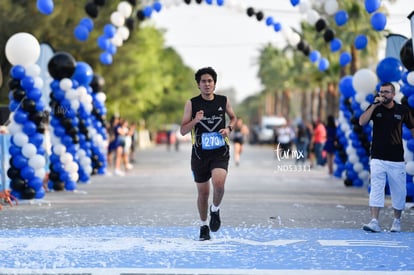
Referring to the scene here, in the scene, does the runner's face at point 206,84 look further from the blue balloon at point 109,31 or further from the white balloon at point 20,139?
the blue balloon at point 109,31

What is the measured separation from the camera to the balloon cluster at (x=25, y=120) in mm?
15078

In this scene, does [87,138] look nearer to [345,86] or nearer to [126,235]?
[345,86]

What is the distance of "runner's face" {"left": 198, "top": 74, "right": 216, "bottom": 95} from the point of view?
927cm

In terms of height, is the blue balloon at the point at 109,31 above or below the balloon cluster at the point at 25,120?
above

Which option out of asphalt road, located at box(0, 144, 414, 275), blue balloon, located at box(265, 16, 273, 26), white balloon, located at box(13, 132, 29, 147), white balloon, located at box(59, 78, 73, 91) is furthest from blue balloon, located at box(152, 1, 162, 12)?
white balloon, located at box(13, 132, 29, 147)

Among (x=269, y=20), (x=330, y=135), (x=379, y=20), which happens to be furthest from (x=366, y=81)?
(x=269, y=20)

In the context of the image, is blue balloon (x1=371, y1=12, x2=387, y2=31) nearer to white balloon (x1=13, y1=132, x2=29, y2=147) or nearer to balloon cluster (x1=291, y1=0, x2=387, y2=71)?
balloon cluster (x1=291, y1=0, x2=387, y2=71)

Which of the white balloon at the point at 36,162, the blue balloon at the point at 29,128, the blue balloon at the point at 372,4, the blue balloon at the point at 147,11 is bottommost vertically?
the white balloon at the point at 36,162

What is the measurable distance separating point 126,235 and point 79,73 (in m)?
11.1

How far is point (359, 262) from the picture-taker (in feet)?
25.8

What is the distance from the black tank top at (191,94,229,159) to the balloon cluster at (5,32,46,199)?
6.59 m

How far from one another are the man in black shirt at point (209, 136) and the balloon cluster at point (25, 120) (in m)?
6.55

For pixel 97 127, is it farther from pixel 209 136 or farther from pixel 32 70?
pixel 209 136

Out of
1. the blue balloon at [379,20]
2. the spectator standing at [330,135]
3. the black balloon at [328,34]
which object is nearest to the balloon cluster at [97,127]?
the spectator standing at [330,135]
